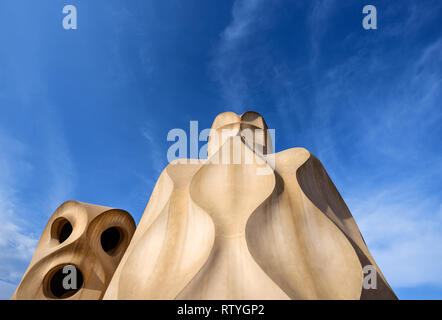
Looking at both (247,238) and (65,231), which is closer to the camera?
(247,238)

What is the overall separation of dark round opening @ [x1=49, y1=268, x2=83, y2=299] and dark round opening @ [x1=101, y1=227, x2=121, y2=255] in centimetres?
156

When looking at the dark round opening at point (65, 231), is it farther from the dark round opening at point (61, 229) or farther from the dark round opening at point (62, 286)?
the dark round opening at point (62, 286)

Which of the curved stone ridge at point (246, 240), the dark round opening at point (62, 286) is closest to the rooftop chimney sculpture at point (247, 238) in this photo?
the curved stone ridge at point (246, 240)

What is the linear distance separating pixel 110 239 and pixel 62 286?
2456mm

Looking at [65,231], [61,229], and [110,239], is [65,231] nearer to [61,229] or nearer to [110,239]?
[61,229]

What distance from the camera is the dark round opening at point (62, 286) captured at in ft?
33.9

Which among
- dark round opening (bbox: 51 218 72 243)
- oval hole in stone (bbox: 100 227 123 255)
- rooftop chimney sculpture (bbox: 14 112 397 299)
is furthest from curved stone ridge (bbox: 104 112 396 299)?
dark round opening (bbox: 51 218 72 243)

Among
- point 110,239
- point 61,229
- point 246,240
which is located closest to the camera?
point 246,240

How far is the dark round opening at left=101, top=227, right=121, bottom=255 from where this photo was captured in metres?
11.9

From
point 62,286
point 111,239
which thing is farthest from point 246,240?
point 62,286

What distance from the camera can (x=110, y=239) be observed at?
480 inches
